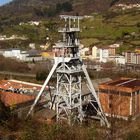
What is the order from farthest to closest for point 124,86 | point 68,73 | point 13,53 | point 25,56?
1. point 13,53
2. point 25,56
3. point 124,86
4. point 68,73

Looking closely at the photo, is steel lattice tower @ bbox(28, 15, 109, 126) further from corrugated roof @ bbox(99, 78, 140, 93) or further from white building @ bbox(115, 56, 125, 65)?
white building @ bbox(115, 56, 125, 65)

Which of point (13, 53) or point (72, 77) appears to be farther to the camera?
point (13, 53)

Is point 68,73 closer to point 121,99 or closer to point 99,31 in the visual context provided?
point 121,99

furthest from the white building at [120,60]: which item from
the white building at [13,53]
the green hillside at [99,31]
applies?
the white building at [13,53]

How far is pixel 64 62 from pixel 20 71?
76.5 feet

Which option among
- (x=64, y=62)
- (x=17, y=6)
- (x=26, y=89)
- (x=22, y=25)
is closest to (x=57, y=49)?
(x=64, y=62)

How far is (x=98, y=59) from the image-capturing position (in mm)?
44062

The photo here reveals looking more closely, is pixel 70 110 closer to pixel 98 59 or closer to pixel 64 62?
pixel 64 62

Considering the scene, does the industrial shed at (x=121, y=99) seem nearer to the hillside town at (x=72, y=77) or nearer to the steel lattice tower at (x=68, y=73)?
the hillside town at (x=72, y=77)

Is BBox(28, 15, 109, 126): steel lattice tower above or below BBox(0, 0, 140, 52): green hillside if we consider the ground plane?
below

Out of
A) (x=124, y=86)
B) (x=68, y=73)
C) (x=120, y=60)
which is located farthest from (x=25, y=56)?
(x=68, y=73)

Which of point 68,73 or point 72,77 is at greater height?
point 68,73

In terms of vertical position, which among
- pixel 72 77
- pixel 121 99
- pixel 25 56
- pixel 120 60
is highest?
pixel 72 77

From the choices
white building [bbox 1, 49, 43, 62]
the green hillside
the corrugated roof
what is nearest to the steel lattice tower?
the corrugated roof
